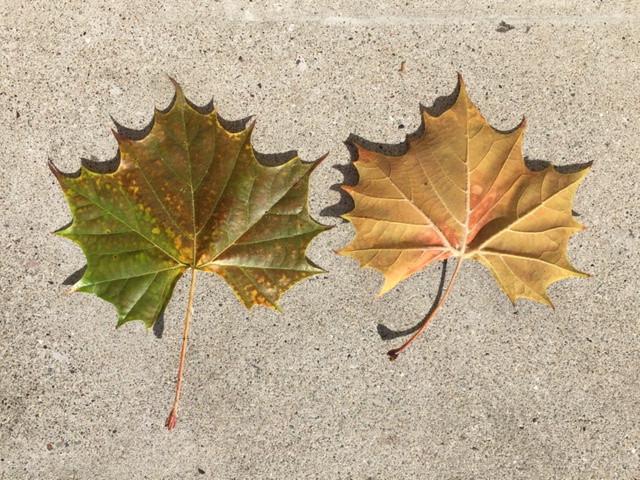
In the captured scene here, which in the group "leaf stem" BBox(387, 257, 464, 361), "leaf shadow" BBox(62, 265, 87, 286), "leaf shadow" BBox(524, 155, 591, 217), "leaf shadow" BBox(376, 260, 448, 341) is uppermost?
"leaf shadow" BBox(62, 265, 87, 286)

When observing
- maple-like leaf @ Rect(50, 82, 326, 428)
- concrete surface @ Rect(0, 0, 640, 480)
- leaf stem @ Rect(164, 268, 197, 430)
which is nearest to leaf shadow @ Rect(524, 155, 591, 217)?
concrete surface @ Rect(0, 0, 640, 480)

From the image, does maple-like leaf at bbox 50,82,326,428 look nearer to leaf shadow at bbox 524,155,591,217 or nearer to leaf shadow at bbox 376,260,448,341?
leaf shadow at bbox 376,260,448,341

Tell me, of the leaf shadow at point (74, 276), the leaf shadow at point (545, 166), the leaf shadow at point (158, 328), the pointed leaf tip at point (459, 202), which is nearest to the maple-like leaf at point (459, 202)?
the pointed leaf tip at point (459, 202)

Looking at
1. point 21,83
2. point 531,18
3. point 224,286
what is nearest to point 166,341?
point 224,286

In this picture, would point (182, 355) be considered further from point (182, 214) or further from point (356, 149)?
point (356, 149)

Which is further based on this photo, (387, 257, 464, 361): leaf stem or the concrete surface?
the concrete surface

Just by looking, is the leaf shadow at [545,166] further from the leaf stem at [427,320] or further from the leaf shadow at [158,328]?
the leaf shadow at [158,328]
